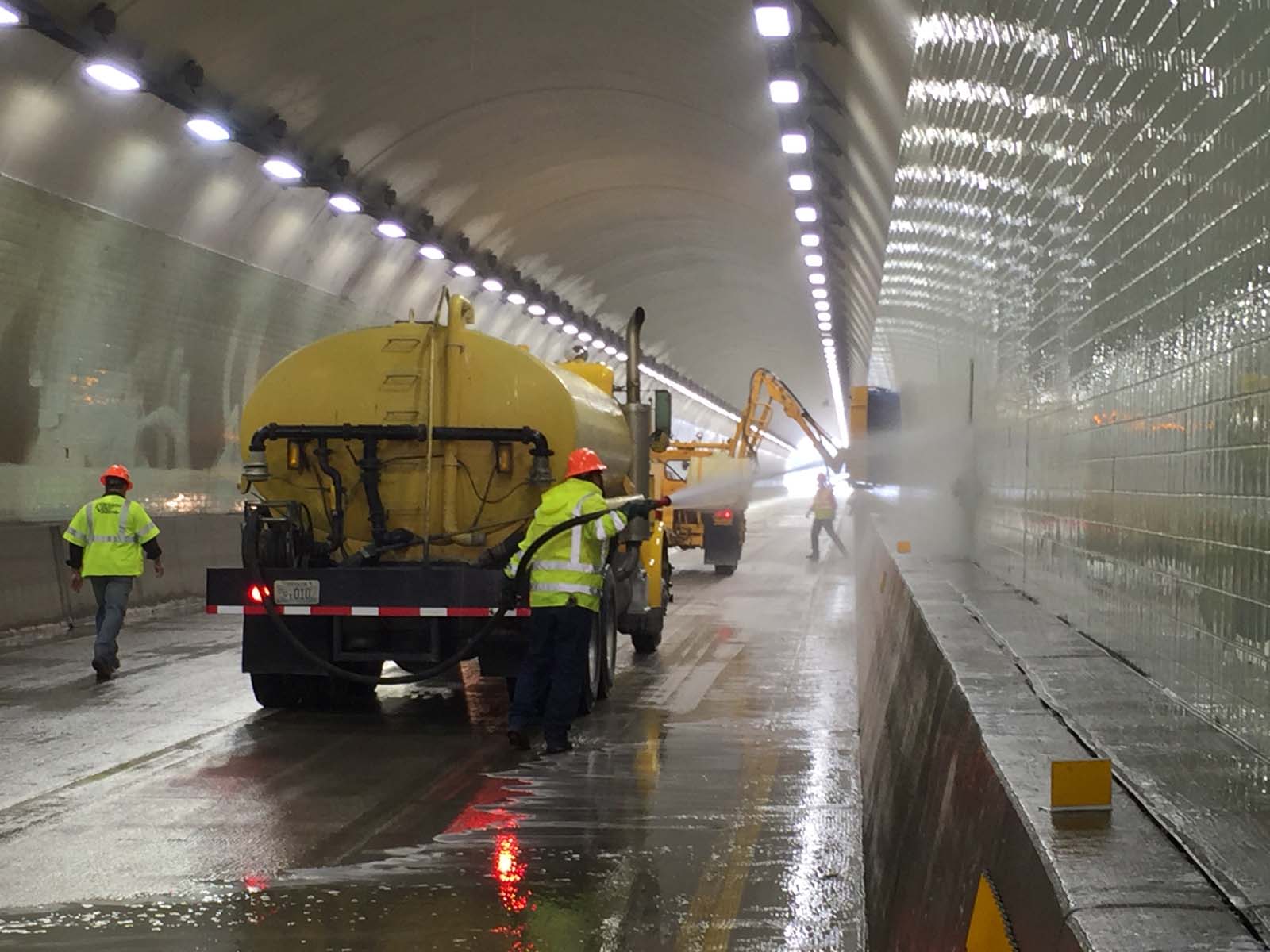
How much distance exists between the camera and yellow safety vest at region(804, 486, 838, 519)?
35969 millimetres

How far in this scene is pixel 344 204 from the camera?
72.1 ft

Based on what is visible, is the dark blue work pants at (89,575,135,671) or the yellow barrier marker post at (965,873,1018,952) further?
the dark blue work pants at (89,575,135,671)

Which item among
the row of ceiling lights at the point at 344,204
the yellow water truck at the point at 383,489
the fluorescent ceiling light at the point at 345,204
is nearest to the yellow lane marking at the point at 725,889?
the yellow water truck at the point at 383,489

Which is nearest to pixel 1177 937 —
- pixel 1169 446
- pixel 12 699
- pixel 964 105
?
pixel 1169 446

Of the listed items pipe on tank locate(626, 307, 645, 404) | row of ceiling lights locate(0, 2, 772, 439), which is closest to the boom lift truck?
row of ceiling lights locate(0, 2, 772, 439)

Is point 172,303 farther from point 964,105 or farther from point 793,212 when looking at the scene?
point 964,105

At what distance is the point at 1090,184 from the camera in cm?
674

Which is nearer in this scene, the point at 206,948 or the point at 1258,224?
the point at 1258,224

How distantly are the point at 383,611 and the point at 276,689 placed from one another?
1432 mm

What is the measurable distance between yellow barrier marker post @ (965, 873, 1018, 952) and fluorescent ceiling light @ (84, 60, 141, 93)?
13.4 metres

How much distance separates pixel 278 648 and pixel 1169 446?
795 cm

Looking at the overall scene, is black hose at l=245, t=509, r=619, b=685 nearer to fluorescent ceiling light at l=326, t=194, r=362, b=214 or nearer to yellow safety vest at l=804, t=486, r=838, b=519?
fluorescent ceiling light at l=326, t=194, r=362, b=214

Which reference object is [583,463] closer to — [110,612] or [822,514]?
[110,612]

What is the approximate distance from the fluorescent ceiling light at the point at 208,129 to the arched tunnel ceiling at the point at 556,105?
0.30 metres
